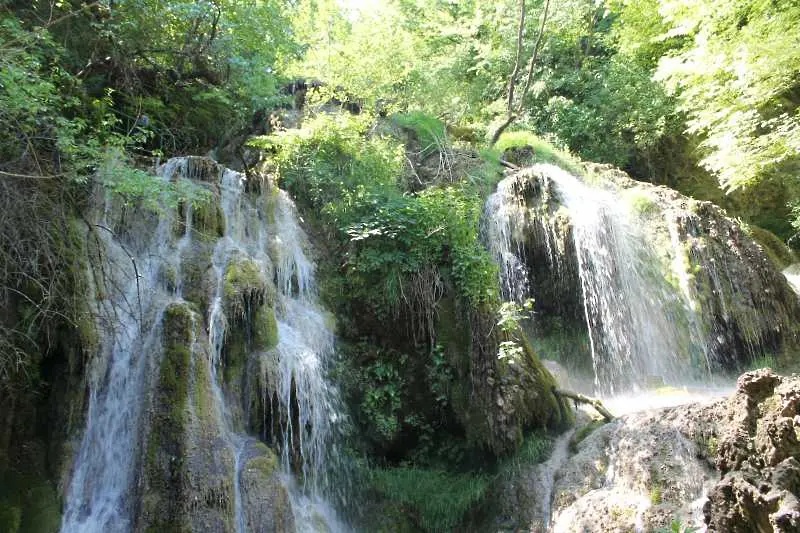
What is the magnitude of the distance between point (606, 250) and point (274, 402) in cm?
616

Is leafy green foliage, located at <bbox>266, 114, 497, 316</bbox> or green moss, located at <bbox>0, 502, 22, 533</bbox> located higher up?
leafy green foliage, located at <bbox>266, 114, 497, 316</bbox>

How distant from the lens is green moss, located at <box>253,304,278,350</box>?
6219 millimetres

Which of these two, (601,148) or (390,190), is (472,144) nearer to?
(601,148)

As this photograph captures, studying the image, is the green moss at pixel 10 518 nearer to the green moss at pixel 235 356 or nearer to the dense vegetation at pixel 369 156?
the dense vegetation at pixel 369 156

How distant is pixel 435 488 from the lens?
20.9 ft

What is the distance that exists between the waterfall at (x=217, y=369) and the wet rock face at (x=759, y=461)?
3713mm

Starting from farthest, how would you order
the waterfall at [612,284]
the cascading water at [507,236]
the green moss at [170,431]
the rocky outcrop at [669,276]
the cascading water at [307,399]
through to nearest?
the cascading water at [507,236]
the rocky outcrop at [669,276]
the waterfall at [612,284]
the cascading water at [307,399]
the green moss at [170,431]

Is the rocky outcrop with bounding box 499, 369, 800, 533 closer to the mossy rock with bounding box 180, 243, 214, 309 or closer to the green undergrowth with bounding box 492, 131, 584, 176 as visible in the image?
the mossy rock with bounding box 180, 243, 214, 309

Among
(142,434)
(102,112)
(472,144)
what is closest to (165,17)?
(102,112)

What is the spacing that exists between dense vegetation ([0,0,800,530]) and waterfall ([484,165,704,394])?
1.17m

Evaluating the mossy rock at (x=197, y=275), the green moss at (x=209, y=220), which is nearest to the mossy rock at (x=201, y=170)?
the green moss at (x=209, y=220)

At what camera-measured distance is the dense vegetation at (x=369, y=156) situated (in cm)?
523

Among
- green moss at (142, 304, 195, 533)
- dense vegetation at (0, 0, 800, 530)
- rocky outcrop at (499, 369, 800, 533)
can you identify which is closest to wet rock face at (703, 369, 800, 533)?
rocky outcrop at (499, 369, 800, 533)

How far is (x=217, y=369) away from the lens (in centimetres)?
587
